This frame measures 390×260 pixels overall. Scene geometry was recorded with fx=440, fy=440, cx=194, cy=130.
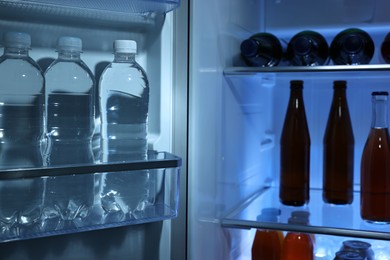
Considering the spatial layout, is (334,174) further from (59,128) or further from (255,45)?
(59,128)

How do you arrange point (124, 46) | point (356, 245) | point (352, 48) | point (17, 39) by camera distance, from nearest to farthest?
1. point (17, 39)
2. point (124, 46)
3. point (352, 48)
4. point (356, 245)

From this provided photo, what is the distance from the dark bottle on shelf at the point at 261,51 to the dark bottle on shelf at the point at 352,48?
0.17 meters

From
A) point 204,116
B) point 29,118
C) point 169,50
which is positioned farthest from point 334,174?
point 29,118

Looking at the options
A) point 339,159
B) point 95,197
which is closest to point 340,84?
point 339,159

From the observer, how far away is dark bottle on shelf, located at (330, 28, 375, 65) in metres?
1.24

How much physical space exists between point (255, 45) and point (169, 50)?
1.29 ft

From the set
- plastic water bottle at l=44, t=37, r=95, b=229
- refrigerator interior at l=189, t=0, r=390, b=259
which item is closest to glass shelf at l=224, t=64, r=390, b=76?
refrigerator interior at l=189, t=0, r=390, b=259

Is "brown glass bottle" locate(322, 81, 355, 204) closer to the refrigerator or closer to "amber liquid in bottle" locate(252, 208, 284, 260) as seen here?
the refrigerator

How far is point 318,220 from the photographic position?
1.29 meters

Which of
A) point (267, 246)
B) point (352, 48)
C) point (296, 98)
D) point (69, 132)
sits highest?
point (352, 48)

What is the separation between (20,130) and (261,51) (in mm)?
A: 772

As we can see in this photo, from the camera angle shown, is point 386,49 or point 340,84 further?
point 340,84

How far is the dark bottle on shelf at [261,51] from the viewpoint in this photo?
4.38 ft

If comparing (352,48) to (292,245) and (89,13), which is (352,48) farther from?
(89,13)
